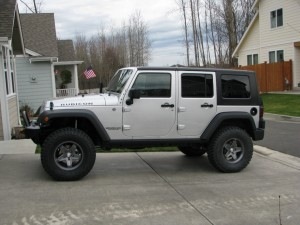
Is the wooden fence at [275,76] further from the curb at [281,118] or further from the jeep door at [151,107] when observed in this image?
the jeep door at [151,107]

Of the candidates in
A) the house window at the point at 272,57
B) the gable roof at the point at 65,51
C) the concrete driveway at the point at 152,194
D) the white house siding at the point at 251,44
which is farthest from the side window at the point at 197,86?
the white house siding at the point at 251,44

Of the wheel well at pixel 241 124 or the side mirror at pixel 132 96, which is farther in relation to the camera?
the wheel well at pixel 241 124

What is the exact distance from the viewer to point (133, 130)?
7.82 meters

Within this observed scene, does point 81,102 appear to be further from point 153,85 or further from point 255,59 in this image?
point 255,59

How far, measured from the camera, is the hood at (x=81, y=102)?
754 centimetres

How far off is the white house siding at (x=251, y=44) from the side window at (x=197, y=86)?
1036 inches

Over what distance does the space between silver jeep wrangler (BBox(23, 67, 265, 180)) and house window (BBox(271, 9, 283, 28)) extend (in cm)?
2301

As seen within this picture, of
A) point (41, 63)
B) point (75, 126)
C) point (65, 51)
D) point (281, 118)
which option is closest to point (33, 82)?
point (41, 63)

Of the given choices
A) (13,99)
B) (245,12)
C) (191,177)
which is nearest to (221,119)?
(191,177)

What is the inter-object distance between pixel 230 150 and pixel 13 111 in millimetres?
8344

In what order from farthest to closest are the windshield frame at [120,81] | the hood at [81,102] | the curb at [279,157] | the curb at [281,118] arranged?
the curb at [281,118] < the curb at [279,157] < the windshield frame at [120,81] < the hood at [81,102]

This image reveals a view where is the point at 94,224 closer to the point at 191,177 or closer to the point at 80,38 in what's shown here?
the point at 191,177

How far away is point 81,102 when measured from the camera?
7.62 meters

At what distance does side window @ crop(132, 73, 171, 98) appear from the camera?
7891mm
